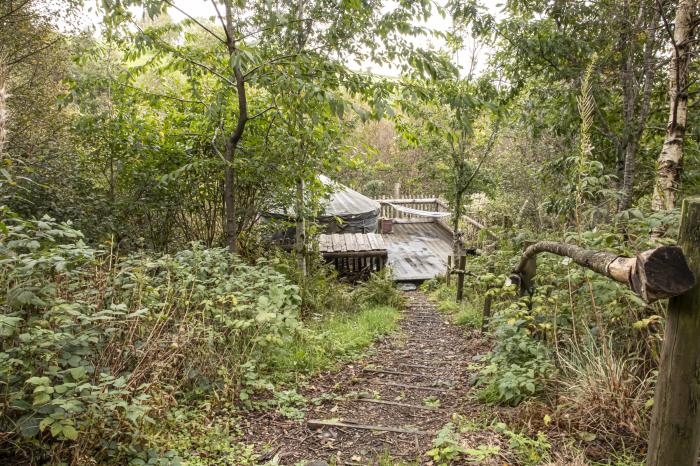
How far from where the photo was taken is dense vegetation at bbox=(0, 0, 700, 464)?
2.08 metres

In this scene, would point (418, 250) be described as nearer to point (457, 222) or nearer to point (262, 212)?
point (457, 222)

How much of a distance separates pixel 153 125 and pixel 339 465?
4511mm

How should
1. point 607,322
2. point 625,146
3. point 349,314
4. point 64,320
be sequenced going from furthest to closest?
1. point 349,314
2. point 625,146
3. point 607,322
4. point 64,320

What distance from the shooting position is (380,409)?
9.73 feet

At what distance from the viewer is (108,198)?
492cm

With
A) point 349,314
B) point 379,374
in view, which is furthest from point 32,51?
point 379,374

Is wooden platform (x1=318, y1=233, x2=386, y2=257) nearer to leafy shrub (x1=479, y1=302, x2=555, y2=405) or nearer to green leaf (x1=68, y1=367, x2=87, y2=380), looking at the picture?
leafy shrub (x1=479, y1=302, x2=555, y2=405)

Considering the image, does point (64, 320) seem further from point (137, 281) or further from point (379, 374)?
point (379, 374)

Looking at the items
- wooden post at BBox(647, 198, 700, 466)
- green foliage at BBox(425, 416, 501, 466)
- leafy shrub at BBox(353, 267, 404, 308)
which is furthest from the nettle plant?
leafy shrub at BBox(353, 267, 404, 308)

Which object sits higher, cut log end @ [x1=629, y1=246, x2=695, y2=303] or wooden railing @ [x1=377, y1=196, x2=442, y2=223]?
wooden railing @ [x1=377, y1=196, x2=442, y2=223]

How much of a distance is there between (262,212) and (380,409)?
3.69m

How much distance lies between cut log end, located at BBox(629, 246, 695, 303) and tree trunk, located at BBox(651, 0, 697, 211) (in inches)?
98.0

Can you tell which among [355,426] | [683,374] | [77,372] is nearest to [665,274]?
[683,374]

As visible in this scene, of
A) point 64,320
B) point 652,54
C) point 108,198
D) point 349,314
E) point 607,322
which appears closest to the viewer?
point 64,320
